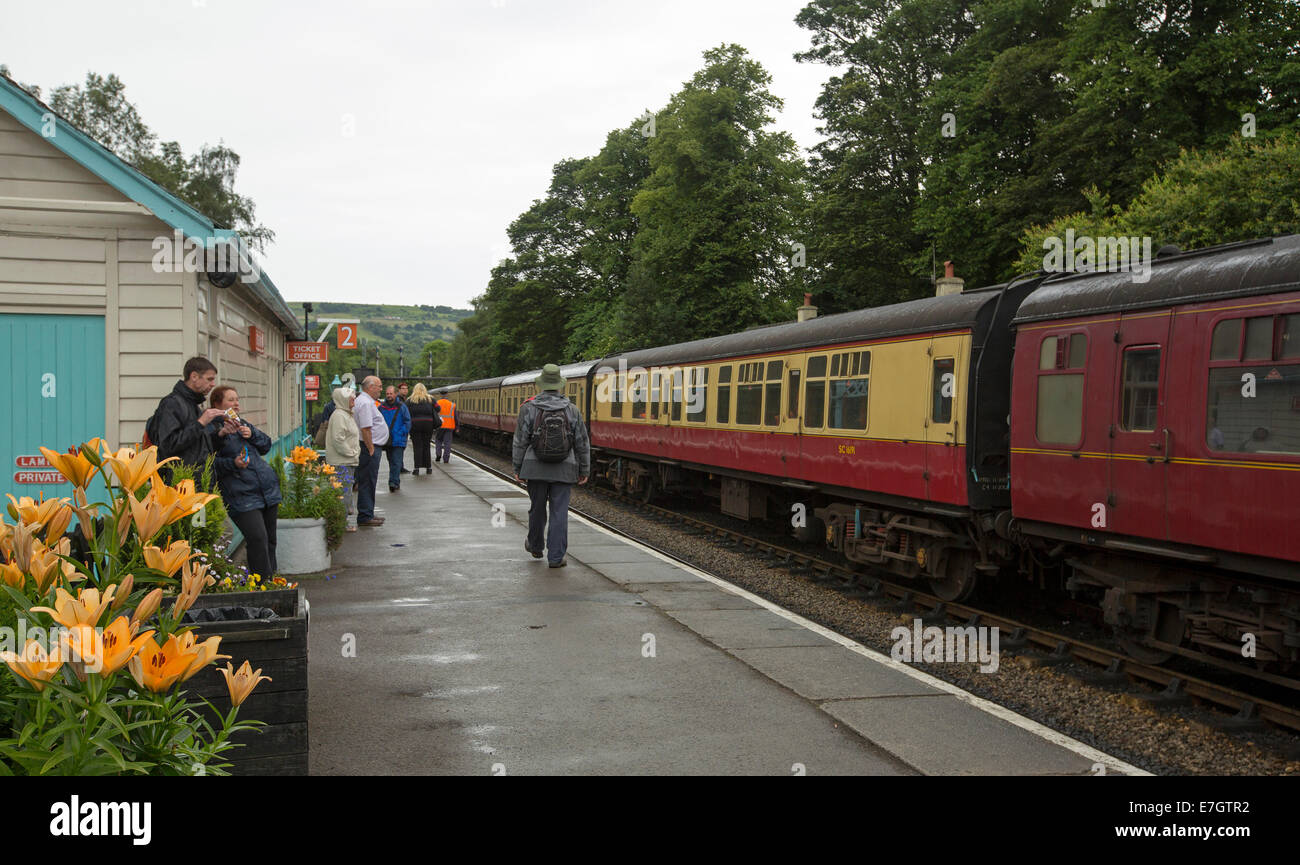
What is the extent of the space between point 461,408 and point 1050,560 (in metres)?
46.8

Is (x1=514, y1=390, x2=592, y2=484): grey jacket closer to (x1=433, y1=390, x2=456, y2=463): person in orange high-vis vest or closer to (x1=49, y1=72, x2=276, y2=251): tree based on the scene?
(x1=433, y1=390, x2=456, y2=463): person in orange high-vis vest

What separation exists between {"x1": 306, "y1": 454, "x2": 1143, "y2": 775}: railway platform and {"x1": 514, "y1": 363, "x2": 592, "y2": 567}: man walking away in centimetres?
78

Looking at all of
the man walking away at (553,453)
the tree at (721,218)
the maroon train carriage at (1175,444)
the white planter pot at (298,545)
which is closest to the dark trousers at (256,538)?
the white planter pot at (298,545)

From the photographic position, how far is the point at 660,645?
7.51 metres

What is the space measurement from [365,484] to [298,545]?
412 centimetres

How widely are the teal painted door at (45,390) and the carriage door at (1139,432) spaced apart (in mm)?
8515

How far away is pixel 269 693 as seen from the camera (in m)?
4.25

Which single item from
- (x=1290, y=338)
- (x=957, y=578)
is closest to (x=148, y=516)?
(x=1290, y=338)

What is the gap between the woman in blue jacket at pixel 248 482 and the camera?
7.79 metres

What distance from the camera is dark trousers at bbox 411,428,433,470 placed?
941 inches

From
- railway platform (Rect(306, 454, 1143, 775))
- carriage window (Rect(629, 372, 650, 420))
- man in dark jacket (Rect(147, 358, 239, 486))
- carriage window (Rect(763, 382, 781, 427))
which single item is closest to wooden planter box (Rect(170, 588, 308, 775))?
railway platform (Rect(306, 454, 1143, 775))

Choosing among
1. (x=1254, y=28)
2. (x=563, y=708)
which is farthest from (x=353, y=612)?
(x=1254, y=28)

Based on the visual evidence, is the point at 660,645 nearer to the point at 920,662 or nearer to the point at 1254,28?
the point at 920,662

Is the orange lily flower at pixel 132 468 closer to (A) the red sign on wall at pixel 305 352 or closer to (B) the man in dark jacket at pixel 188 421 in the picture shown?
(B) the man in dark jacket at pixel 188 421
